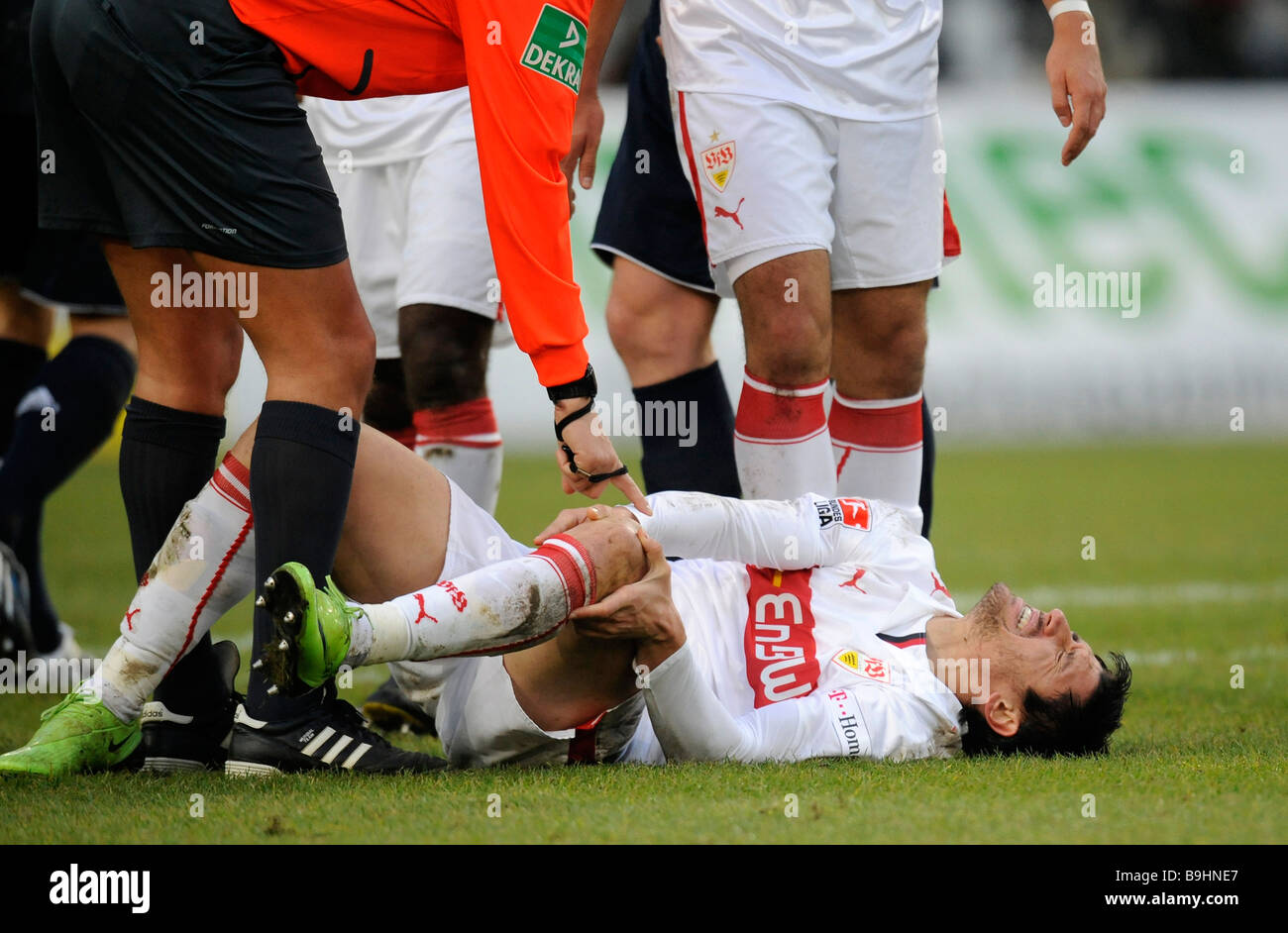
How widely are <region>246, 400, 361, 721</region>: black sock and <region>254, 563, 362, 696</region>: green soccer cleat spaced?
0.20 m

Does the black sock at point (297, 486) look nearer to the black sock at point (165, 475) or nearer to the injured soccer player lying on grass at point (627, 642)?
the injured soccer player lying on grass at point (627, 642)

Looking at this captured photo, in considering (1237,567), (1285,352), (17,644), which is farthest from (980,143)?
(17,644)

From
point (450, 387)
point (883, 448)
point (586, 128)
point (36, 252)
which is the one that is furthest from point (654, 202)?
point (36, 252)

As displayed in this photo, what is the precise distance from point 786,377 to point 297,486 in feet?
3.53

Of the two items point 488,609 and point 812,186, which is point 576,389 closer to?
point 488,609

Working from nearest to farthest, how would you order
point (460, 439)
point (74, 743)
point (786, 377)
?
point (74, 743) → point (786, 377) → point (460, 439)

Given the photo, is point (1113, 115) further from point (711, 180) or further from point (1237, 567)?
point (711, 180)

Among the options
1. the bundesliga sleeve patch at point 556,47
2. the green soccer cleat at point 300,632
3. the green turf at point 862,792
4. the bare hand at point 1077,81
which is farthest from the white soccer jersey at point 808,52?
the green soccer cleat at point 300,632

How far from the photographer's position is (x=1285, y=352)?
10711mm

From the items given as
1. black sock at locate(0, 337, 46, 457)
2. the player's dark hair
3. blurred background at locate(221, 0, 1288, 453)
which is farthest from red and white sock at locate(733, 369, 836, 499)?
blurred background at locate(221, 0, 1288, 453)

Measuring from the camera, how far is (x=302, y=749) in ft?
7.73

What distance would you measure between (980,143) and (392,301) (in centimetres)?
784

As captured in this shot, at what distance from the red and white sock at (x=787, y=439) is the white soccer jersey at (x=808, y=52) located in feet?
1.90

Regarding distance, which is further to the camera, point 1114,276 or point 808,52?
point 1114,276
